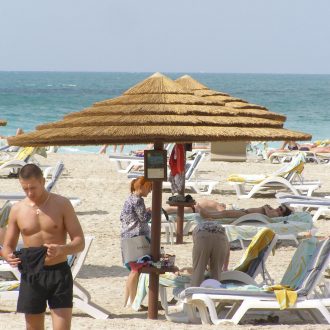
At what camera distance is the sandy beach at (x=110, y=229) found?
7.03 meters

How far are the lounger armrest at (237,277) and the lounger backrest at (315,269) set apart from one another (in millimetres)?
382

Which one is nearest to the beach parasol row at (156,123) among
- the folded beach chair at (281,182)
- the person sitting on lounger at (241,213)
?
the person sitting on lounger at (241,213)

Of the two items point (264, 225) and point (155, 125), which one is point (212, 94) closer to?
point (264, 225)

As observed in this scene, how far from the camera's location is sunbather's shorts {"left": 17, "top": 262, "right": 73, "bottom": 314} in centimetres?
521

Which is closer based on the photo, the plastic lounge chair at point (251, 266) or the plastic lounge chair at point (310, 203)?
the plastic lounge chair at point (251, 266)

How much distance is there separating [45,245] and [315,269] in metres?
2.46

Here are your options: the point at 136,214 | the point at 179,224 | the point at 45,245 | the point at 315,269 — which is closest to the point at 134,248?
the point at 136,214

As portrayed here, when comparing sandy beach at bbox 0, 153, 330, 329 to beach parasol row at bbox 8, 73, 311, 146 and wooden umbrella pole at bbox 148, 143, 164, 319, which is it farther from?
beach parasol row at bbox 8, 73, 311, 146

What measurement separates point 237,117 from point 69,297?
245 cm

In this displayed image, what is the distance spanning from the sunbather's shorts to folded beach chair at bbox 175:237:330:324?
5.73ft

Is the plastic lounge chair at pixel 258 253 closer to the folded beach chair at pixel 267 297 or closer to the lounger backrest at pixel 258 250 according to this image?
the lounger backrest at pixel 258 250

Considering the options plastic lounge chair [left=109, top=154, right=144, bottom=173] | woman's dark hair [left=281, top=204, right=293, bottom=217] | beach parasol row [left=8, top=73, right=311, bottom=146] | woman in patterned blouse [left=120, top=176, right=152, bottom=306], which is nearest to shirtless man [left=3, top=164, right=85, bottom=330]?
beach parasol row [left=8, top=73, right=311, bottom=146]

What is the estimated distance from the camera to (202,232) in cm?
718

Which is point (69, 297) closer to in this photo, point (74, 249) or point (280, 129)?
point (74, 249)
